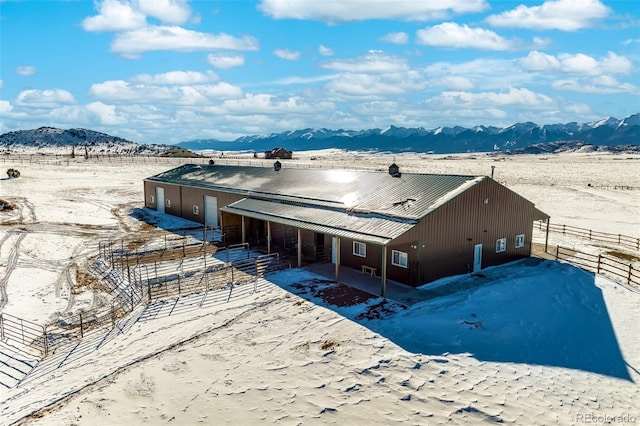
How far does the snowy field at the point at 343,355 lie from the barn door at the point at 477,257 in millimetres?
930

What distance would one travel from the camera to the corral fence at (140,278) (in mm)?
16766

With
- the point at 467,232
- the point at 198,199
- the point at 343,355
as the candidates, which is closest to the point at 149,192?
the point at 198,199

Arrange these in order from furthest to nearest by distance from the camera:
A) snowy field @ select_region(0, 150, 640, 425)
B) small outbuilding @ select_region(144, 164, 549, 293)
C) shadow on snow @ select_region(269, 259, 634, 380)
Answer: small outbuilding @ select_region(144, 164, 549, 293) < shadow on snow @ select_region(269, 259, 634, 380) < snowy field @ select_region(0, 150, 640, 425)

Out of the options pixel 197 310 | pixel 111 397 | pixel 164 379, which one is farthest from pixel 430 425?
pixel 197 310

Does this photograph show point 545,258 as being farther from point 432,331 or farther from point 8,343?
point 8,343

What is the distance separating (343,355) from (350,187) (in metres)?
13.6

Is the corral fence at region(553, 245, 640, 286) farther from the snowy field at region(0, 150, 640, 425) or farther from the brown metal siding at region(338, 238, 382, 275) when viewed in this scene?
the brown metal siding at region(338, 238, 382, 275)

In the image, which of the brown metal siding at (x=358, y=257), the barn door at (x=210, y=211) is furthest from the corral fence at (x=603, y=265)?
the barn door at (x=210, y=211)

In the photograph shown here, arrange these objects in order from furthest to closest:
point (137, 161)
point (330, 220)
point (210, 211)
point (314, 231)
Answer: point (137, 161) → point (210, 211) → point (330, 220) → point (314, 231)

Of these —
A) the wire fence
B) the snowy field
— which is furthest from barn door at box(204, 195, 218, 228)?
the wire fence

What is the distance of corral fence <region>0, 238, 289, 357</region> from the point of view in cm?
1677

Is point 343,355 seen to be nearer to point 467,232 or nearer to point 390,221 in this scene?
point 390,221

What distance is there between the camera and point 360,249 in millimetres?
21906

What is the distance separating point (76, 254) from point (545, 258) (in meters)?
25.9
